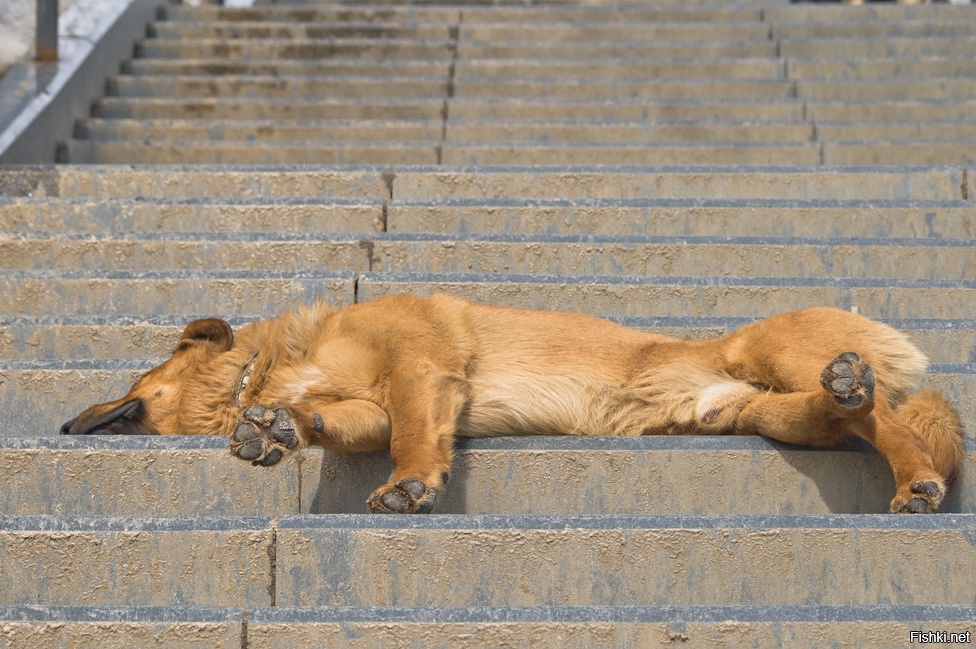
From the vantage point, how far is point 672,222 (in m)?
6.17

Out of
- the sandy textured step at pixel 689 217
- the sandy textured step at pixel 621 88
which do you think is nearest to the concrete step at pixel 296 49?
the sandy textured step at pixel 621 88

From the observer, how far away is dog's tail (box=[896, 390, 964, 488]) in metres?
3.71

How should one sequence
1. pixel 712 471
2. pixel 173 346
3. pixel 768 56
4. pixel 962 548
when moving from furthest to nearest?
pixel 768 56, pixel 173 346, pixel 712 471, pixel 962 548

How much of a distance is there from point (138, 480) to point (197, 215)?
288 cm

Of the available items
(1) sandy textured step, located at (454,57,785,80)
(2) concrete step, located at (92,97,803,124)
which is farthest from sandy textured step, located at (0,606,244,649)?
(1) sandy textured step, located at (454,57,785,80)

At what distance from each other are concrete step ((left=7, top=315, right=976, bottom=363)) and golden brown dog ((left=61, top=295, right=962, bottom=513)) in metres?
0.45

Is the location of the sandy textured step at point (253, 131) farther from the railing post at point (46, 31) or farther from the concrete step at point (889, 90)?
the concrete step at point (889, 90)

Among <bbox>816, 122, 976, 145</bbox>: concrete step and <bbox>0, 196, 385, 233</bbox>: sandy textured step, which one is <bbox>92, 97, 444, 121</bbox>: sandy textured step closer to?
<bbox>0, 196, 385, 233</bbox>: sandy textured step

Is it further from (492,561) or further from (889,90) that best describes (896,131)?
(492,561)

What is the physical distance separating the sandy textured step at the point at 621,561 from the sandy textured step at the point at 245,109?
6.05m

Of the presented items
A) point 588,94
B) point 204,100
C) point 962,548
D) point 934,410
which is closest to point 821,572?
point 962,548

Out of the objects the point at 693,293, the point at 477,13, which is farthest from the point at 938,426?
the point at 477,13

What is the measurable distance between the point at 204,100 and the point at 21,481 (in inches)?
222

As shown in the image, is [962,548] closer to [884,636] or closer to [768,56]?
[884,636]
